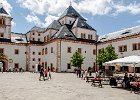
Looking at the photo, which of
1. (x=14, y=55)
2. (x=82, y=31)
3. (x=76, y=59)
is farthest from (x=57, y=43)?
(x=14, y=55)

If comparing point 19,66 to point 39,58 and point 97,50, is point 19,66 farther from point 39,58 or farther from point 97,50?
point 97,50

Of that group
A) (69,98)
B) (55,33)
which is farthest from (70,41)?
(69,98)

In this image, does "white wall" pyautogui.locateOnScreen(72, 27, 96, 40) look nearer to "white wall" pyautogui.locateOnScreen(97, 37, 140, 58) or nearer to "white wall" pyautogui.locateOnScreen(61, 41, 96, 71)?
"white wall" pyautogui.locateOnScreen(61, 41, 96, 71)

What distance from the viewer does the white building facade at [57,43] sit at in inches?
1788

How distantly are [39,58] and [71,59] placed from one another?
36.8 ft

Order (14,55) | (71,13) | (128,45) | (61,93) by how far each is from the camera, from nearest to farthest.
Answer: (61,93) < (128,45) < (14,55) < (71,13)

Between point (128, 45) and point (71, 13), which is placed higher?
point (71, 13)

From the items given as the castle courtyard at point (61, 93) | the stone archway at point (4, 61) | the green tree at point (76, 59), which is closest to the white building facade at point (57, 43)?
the stone archway at point (4, 61)

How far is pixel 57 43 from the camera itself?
45531 millimetres

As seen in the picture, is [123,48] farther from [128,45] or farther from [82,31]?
[82,31]

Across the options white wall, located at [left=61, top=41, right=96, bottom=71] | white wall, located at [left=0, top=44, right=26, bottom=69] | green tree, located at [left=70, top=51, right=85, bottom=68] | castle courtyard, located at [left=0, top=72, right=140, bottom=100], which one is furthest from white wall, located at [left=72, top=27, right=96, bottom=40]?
castle courtyard, located at [left=0, top=72, right=140, bottom=100]

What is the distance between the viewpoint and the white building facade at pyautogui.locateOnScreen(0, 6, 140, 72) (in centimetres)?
4541

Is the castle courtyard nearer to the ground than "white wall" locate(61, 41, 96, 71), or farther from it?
nearer to the ground

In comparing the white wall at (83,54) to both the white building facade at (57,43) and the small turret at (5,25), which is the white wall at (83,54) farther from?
the small turret at (5,25)
